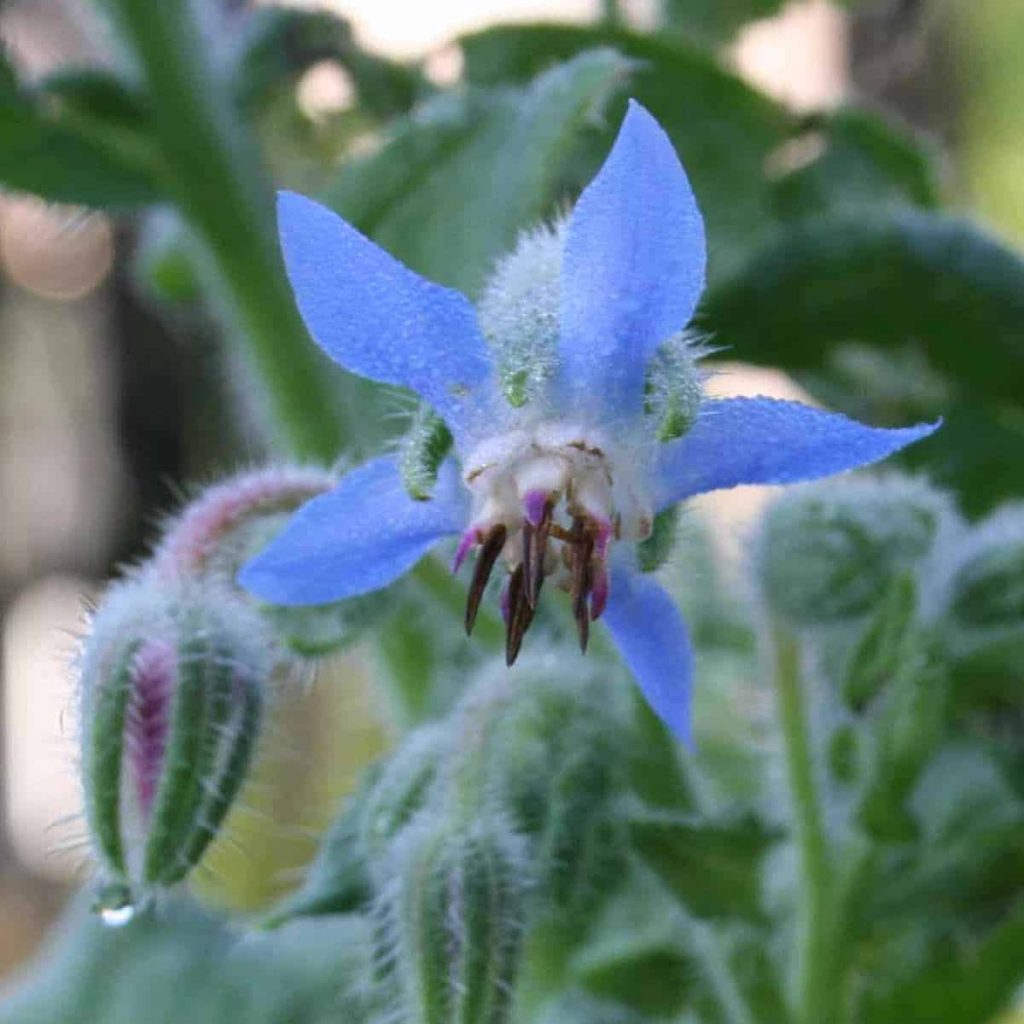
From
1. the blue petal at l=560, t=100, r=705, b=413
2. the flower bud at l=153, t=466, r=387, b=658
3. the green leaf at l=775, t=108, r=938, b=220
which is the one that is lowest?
the blue petal at l=560, t=100, r=705, b=413

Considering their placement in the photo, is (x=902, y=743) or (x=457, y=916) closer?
(x=457, y=916)

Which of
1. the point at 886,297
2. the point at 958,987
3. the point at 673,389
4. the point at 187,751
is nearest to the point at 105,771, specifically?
the point at 187,751

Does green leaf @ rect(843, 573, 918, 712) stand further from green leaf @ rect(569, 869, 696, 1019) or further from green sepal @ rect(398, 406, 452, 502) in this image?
green sepal @ rect(398, 406, 452, 502)

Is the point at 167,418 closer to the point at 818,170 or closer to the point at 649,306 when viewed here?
the point at 818,170

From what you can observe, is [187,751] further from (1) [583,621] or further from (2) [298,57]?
(2) [298,57]

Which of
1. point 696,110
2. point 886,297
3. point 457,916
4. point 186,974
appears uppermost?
point 696,110

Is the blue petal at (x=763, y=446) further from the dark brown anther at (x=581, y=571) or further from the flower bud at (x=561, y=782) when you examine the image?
the flower bud at (x=561, y=782)

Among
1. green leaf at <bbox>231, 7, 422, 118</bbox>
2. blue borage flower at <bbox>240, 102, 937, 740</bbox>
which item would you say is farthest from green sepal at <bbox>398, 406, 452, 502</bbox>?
green leaf at <bbox>231, 7, 422, 118</bbox>
